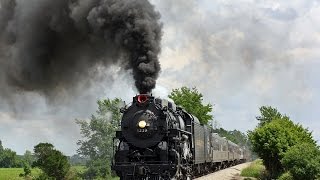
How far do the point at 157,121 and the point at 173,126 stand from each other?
76 centimetres

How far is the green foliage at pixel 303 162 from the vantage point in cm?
2077

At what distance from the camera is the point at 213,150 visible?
2816 cm

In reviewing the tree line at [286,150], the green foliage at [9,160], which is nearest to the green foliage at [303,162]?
the tree line at [286,150]

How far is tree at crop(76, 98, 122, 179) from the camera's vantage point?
68.4 metres

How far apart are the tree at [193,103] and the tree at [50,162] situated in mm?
15007

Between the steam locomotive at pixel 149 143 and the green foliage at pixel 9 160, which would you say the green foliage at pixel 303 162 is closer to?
the steam locomotive at pixel 149 143

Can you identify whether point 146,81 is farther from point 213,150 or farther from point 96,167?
point 96,167

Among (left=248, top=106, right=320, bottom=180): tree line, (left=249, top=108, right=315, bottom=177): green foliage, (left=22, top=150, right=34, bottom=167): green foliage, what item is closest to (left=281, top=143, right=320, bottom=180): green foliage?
(left=248, top=106, right=320, bottom=180): tree line

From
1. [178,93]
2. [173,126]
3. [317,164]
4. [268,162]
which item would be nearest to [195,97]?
[178,93]

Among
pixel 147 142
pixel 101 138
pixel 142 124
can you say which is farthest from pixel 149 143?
pixel 101 138

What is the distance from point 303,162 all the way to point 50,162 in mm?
35412

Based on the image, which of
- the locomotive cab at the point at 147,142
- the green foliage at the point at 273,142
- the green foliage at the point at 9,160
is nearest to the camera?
the locomotive cab at the point at 147,142

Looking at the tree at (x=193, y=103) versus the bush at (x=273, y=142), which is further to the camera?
the tree at (x=193, y=103)

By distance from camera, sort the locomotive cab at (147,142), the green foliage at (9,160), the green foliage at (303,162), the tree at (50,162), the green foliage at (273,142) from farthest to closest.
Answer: the green foliage at (9,160) < the tree at (50,162) < the green foliage at (273,142) < the green foliage at (303,162) < the locomotive cab at (147,142)
